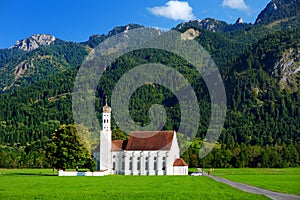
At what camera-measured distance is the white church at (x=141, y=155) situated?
9056 centimetres

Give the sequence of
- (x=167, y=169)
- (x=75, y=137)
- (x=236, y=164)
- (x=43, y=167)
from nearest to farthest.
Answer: (x=75, y=137) → (x=167, y=169) → (x=236, y=164) → (x=43, y=167)

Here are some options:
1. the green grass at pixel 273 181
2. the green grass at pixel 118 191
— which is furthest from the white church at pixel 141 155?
the green grass at pixel 118 191

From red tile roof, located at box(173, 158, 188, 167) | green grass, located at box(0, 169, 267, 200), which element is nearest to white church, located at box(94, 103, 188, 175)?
red tile roof, located at box(173, 158, 188, 167)

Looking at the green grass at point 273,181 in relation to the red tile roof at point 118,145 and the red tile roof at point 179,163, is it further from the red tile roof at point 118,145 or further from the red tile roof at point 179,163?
the red tile roof at point 118,145

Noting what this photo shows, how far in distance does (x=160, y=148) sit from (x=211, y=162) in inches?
1214

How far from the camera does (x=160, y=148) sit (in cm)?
9125

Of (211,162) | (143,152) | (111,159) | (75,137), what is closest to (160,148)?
(143,152)

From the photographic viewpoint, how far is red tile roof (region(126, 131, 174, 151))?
9175cm

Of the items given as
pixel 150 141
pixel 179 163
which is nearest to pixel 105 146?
pixel 150 141

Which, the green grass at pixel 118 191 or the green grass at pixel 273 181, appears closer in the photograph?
the green grass at pixel 118 191

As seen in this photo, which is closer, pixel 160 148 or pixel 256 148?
pixel 160 148

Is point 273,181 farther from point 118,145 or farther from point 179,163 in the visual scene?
point 118,145

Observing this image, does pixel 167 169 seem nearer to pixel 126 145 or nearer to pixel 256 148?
pixel 126 145

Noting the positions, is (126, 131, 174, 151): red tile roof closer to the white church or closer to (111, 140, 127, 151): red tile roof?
the white church
